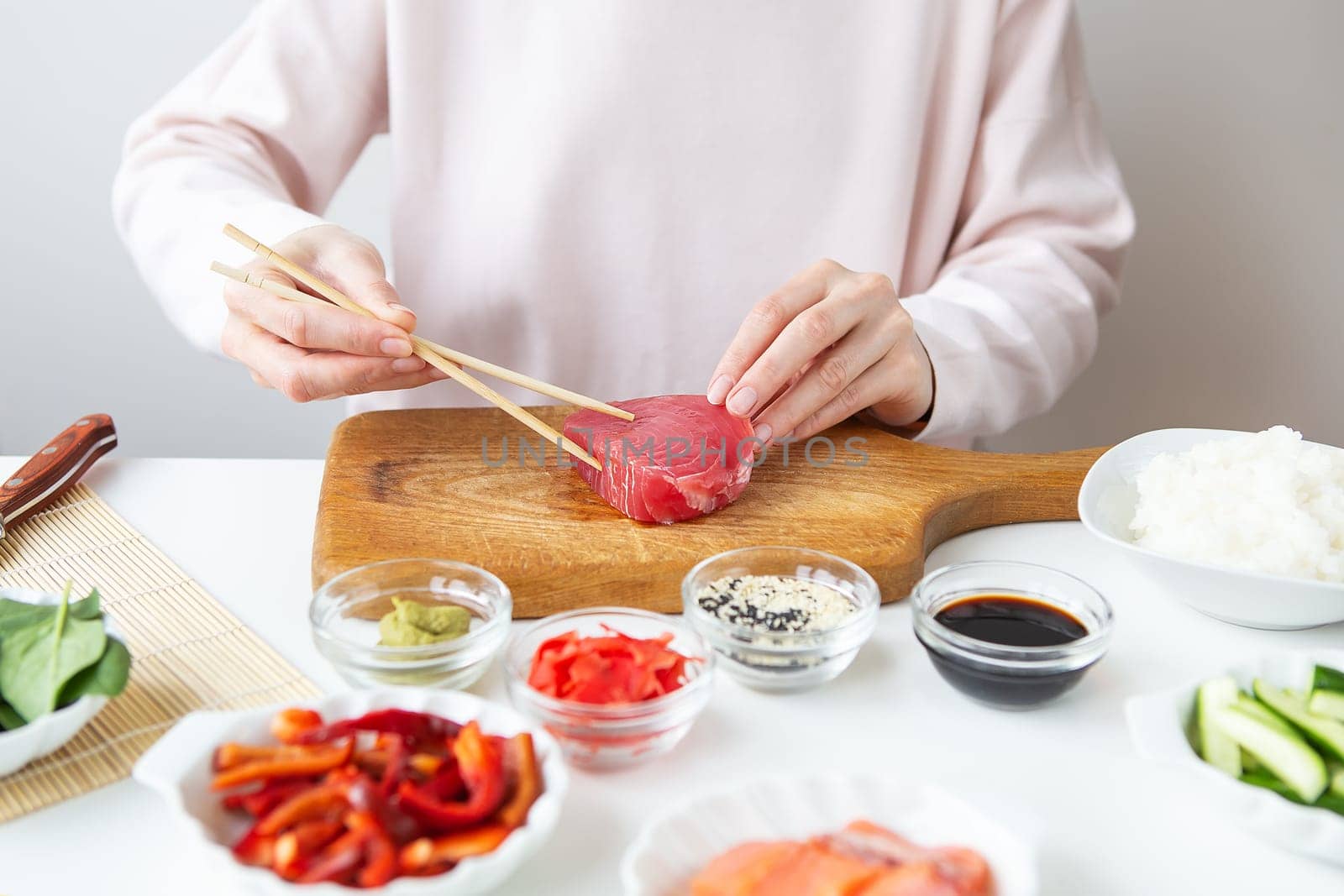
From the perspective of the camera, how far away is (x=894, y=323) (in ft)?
5.91

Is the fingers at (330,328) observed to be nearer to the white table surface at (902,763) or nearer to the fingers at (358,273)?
the fingers at (358,273)

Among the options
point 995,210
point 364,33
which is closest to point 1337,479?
point 995,210

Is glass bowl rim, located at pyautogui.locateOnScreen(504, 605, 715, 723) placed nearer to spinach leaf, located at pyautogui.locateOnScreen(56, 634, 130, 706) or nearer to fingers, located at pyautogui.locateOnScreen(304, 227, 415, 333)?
spinach leaf, located at pyautogui.locateOnScreen(56, 634, 130, 706)

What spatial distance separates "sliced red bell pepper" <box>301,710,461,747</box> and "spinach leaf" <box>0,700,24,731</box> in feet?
1.01

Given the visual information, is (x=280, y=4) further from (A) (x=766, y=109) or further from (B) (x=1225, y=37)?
(B) (x=1225, y=37)

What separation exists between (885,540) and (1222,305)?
177 centimetres

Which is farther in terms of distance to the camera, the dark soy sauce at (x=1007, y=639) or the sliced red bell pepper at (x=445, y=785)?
the dark soy sauce at (x=1007, y=639)

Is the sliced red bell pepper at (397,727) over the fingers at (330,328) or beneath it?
beneath

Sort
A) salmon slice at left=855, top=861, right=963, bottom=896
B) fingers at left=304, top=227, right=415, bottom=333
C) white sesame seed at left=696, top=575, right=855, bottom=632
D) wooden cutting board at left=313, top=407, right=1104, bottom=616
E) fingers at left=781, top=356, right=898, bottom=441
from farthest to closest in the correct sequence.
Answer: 1. fingers at left=781, top=356, right=898, bottom=441
2. fingers at left=304, top=227, right=415, bottom=333
3. wooden cutting board at left=313, top=407, right=1104, bottom=616
4. white sesame seed at left=696, top=575, right=855, bottom=632
5. salmon slice at left=855, top=861, right=963, bottom=896

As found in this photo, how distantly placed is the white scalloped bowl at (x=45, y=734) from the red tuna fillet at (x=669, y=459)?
0.75m

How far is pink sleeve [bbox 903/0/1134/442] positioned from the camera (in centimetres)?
202

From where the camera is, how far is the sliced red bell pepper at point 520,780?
0.92m

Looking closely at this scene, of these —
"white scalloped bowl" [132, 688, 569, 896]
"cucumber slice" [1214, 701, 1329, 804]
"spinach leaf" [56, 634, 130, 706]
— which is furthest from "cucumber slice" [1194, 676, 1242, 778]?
"spinach leaf" [56, 634, 130, 706]

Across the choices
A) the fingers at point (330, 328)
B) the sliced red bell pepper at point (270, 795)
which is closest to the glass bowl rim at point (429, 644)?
the sliced red bell pepper at point (270, 795)
